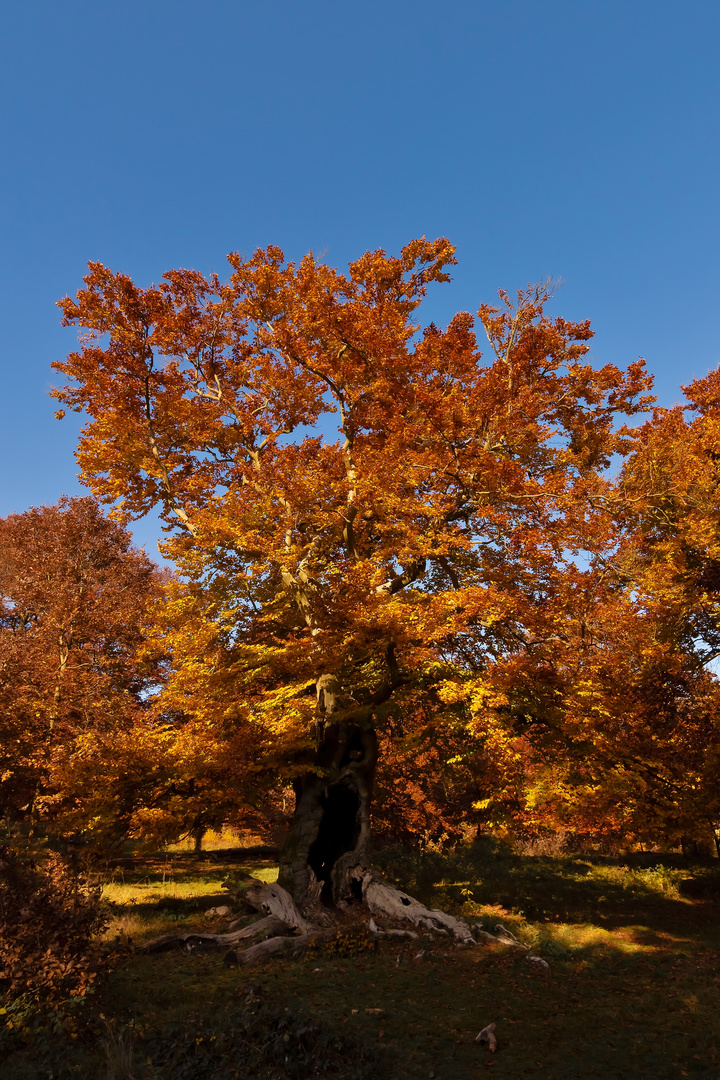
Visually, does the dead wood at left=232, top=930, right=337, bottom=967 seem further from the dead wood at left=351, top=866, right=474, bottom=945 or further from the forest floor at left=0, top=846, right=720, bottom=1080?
the dead wood at left=351, top=866, right=474, bottom=945

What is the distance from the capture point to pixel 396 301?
17.2m

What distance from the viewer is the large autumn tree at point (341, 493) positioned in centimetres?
1292

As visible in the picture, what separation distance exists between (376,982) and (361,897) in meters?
5.28

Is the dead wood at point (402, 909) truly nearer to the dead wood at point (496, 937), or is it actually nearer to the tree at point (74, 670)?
the dead wood at point (496, 937)

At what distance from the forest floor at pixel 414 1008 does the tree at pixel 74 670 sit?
10.0ft

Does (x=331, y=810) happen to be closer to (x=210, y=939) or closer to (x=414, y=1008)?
(x=210, y=939)

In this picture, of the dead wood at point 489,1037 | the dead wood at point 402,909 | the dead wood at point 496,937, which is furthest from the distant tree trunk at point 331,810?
the dead wood at point 489,1037

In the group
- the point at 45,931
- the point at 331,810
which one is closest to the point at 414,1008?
the point at 45,931

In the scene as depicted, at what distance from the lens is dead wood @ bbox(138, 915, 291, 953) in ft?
34.4

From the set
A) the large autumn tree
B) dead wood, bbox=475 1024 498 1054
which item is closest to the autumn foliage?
the large autumn tree

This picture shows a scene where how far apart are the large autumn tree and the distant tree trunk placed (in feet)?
0.19

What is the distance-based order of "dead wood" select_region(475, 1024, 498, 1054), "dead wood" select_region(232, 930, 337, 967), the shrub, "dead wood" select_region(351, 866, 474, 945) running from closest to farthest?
the shrub < "dead wood" select_region(475, 1024, 498, 1054) < "dead wood" select_region(232, 930, 337, 967) < "dead wood" select_region(351, 866, 474, 945)

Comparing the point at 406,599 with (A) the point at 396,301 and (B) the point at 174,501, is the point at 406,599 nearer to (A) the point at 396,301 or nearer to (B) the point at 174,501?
(B) the point at 174,501

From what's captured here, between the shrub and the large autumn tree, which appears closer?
the shrub
